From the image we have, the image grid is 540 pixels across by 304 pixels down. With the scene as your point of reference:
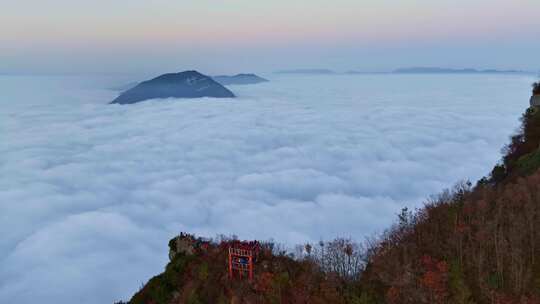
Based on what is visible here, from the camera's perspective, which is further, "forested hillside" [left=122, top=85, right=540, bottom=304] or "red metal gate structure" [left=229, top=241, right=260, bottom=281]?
"red metal gate structure" [left=229, top=241, right=260, bottom=281]

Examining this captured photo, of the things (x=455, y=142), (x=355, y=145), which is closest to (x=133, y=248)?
(x=355, y=145)

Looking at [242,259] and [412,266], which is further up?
[412,266]

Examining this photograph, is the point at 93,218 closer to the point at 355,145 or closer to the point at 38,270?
the point at 38,270

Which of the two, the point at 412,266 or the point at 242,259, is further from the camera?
the point at 242,259

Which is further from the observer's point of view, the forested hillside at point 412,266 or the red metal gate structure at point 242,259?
the red metal gate structure at point 242,259
